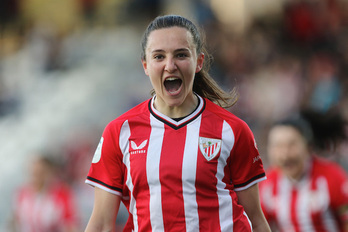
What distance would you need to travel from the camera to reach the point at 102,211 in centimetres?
308

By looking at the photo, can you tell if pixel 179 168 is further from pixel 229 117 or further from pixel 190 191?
pixel 229 117

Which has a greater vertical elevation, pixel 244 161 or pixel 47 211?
pixel 244 161

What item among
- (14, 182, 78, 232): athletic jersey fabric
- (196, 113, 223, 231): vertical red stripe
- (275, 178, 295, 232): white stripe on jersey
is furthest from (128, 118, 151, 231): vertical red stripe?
(14, 182, 78, 232): athletic jersey fabric

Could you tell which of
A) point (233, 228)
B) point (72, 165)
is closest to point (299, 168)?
point (233, 228)

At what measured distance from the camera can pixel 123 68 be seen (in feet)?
38.5

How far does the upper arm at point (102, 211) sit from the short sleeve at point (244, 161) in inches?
23.5

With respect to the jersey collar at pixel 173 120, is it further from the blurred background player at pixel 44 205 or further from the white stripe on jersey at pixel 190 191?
the blurred background player at pixel 44 205

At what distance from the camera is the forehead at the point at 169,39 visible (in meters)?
2.97

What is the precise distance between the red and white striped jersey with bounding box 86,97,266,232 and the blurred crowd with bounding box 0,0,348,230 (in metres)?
4.26

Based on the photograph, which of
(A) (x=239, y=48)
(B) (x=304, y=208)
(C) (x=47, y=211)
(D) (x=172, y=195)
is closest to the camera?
(D) (x=172, y=195)

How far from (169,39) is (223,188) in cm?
76

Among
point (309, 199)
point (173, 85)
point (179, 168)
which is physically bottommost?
point (309, 199)

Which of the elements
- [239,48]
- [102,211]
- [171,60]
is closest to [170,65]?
[171,60]

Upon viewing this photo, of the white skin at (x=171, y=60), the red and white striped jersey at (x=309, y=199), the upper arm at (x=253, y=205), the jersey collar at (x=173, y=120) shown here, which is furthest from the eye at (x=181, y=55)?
the red and white striped jersey at (x=309, y=199)
